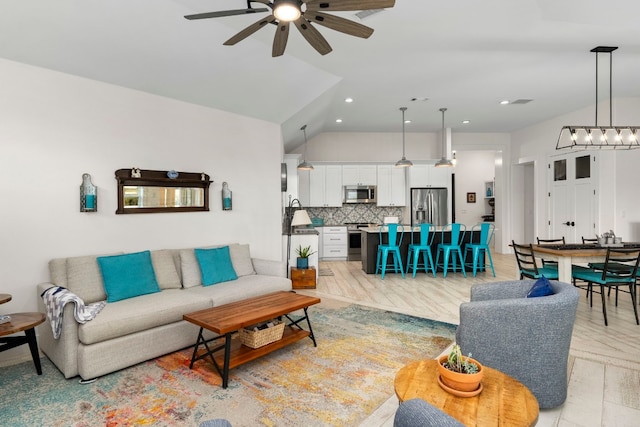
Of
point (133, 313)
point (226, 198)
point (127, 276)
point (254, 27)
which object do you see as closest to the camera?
point (254, 27)

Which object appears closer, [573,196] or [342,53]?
[342,53]

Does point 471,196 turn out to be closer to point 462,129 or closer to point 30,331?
point 462,129

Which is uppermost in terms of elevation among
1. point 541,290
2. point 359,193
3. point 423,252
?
point 359,193

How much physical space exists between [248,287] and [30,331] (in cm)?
189

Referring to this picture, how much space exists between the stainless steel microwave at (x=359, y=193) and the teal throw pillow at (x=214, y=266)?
4.79 metres

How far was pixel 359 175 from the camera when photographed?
8.76 metres

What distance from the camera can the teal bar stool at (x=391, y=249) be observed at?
6312mm

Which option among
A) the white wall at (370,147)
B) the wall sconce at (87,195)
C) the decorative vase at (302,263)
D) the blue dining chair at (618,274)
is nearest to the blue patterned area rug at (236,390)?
the wall sconce at (87,195)

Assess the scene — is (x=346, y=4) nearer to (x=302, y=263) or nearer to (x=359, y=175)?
(x=302, y=263)

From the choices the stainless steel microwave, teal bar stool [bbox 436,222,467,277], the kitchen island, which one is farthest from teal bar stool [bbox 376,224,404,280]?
the stainless steel microwave

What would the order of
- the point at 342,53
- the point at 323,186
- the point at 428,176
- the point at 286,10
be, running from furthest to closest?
the point at 428,176 < the point at 323,186 < the point at 342,53 < the point at 286,10

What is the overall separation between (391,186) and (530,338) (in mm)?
6802

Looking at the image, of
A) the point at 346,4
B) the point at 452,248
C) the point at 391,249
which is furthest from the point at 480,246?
the point at 346,4

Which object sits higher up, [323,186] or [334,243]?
[323,186]
